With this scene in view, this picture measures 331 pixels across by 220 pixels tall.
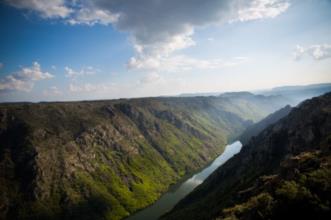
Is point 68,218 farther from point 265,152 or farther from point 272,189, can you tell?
point 272,189

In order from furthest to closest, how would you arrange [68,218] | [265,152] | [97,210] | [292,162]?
[97,210]
[68,218]
[265,152]
[292,162]

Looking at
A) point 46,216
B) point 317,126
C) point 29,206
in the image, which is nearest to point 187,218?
point 317,126

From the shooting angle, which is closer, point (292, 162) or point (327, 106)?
point (292, 162)

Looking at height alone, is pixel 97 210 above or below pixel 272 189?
below

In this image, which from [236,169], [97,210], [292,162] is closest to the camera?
[292,162]

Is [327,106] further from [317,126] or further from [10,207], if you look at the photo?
[10,207]

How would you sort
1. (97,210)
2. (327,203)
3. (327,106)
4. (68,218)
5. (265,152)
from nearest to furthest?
(327,203)
(327,106)
(265,152)
(68,218)
(97,210)

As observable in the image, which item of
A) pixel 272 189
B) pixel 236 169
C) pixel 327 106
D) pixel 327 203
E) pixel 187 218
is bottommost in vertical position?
pixel 187 218

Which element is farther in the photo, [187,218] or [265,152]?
[265,152]

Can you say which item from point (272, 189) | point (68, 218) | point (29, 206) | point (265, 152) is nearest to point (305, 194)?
point (272, 189)
